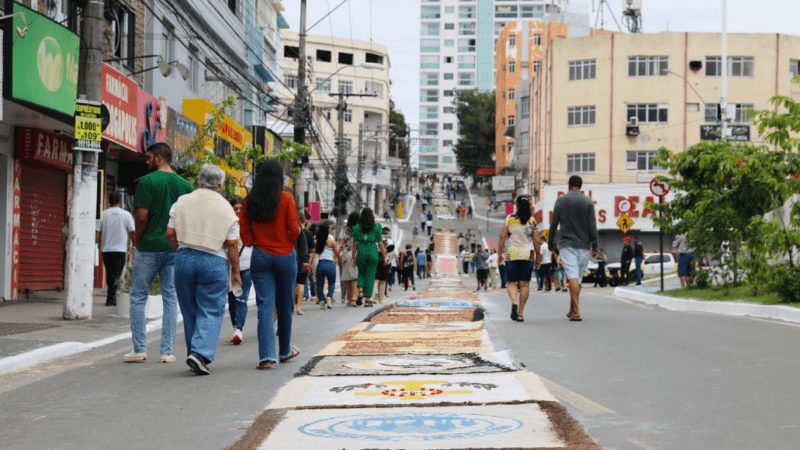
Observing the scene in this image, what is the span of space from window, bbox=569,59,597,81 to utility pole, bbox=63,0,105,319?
49485 mm

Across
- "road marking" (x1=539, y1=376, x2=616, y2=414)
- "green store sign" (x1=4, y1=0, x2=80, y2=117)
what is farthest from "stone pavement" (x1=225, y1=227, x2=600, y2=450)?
"green store sign" (x1=4, y1=0, x2=80, y2=117)

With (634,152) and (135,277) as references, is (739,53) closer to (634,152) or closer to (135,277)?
(634,152)

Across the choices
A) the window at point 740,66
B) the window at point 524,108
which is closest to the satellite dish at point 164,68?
the window at point 740,66

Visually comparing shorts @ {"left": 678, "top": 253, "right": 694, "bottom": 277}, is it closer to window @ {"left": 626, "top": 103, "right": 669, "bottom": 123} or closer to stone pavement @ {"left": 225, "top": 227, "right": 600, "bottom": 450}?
stone pavement @ {"left": 225, "top": 227, "right": 600, "bottom": 450}

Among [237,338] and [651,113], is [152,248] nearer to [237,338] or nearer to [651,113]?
[237,338]

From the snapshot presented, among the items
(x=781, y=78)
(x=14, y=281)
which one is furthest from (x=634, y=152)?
(x=14, y=281)

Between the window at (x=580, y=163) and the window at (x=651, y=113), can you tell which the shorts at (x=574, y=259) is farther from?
the window at (x=580, y=163)

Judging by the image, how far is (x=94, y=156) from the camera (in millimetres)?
14336

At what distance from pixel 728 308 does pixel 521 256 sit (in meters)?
4.91

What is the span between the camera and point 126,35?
24.5 metres

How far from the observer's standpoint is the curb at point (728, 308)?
1511 cm

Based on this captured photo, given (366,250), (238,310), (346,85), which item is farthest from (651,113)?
(238,310)

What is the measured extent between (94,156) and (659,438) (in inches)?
421

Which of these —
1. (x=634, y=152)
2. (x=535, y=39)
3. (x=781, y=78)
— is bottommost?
(x=634, y=152)
